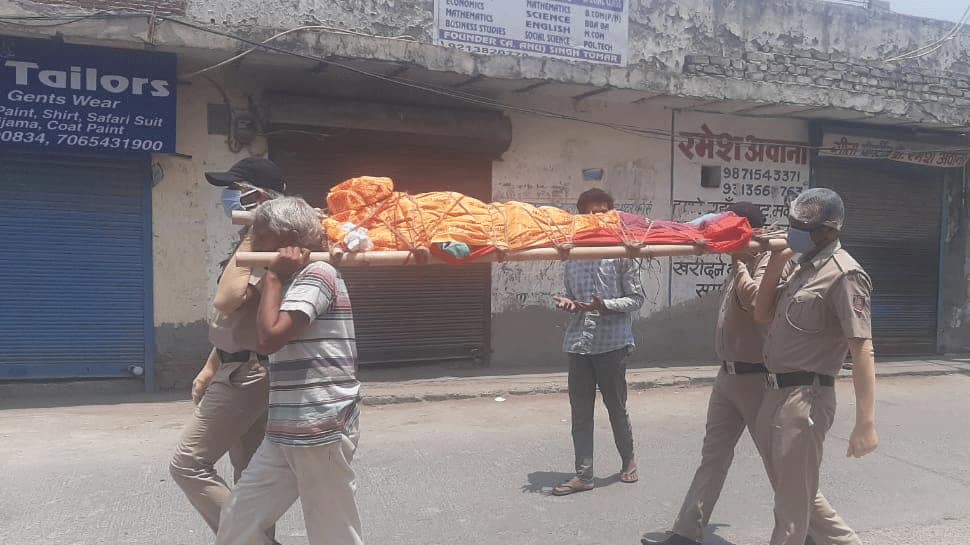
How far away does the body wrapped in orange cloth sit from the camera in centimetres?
311

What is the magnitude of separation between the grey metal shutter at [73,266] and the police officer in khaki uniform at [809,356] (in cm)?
626

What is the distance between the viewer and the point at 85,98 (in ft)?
22.5

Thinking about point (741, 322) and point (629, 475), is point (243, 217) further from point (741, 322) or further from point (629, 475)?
point (629, 475)

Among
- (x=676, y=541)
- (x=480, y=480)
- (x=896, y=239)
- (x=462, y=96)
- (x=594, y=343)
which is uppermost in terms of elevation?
(x=462, y=96)

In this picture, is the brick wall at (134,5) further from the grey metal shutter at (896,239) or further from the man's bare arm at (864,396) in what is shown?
the grey metal shutter at (896,239)

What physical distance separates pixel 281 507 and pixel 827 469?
4.12 m

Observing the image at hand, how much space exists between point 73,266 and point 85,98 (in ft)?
5.29

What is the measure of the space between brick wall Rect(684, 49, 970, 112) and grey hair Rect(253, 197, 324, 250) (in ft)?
24.8

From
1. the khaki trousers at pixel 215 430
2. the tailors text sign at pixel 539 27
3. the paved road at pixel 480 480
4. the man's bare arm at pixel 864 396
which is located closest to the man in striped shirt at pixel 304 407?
the khaki trousers at pixel 215 430


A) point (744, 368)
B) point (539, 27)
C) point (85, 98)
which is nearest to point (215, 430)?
point (744, 368)

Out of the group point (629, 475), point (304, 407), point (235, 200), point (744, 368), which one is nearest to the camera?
point (304, 407)

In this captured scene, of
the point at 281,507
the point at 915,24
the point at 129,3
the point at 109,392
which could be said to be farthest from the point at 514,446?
the point at 915,24

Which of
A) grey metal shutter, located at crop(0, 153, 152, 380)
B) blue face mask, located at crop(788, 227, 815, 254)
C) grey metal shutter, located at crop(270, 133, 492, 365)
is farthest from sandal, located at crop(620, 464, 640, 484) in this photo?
grey metal shutter, located at crop(0, 153, 152, 380)

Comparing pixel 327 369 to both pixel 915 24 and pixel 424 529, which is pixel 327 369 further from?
pixel 915 24
